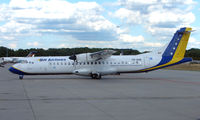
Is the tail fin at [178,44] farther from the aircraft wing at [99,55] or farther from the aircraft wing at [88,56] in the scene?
the aircraft wing at [88,56]

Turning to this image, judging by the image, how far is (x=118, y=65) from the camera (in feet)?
78.8

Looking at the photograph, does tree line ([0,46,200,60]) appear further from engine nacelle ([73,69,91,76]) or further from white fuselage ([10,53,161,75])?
engine nacelle ([73,69,91,76])

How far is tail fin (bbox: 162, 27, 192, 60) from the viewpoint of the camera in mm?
24328

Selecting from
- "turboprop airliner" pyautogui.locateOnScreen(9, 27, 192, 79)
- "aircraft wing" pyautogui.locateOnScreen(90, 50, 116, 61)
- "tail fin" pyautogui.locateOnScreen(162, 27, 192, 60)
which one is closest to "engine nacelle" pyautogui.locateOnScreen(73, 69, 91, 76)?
"turboprop airliner" pyautogui.locateOnScreen(9, 27, 192, 79)

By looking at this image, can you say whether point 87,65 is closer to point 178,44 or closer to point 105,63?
point 105,63

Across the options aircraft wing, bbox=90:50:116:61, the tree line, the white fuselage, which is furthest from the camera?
the tree line

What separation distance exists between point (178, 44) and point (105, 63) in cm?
787

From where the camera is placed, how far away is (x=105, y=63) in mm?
24016

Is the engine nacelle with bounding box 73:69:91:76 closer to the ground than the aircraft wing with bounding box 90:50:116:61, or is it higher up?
closer to the ground

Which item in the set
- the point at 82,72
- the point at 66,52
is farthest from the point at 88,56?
the point at 66,52

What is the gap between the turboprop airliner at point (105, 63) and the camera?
2297 centimetres

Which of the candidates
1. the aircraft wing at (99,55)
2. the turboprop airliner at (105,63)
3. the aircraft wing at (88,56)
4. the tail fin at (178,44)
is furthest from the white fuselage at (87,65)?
the tail fin at (178,44)

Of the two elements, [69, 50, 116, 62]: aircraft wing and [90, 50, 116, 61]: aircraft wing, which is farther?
[69, 50, 116, 62]: aircraft wing

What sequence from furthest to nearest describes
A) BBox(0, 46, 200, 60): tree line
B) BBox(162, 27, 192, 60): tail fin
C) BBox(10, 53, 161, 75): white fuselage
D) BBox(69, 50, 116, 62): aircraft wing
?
BBox(0, 46, 200, 60): tree line
BBox(162, 27, 192, 60): tail fin
BBox(10, 53, 161, 75): white fuselage
BBox(69, 50, 116, 62): aircraft wing
